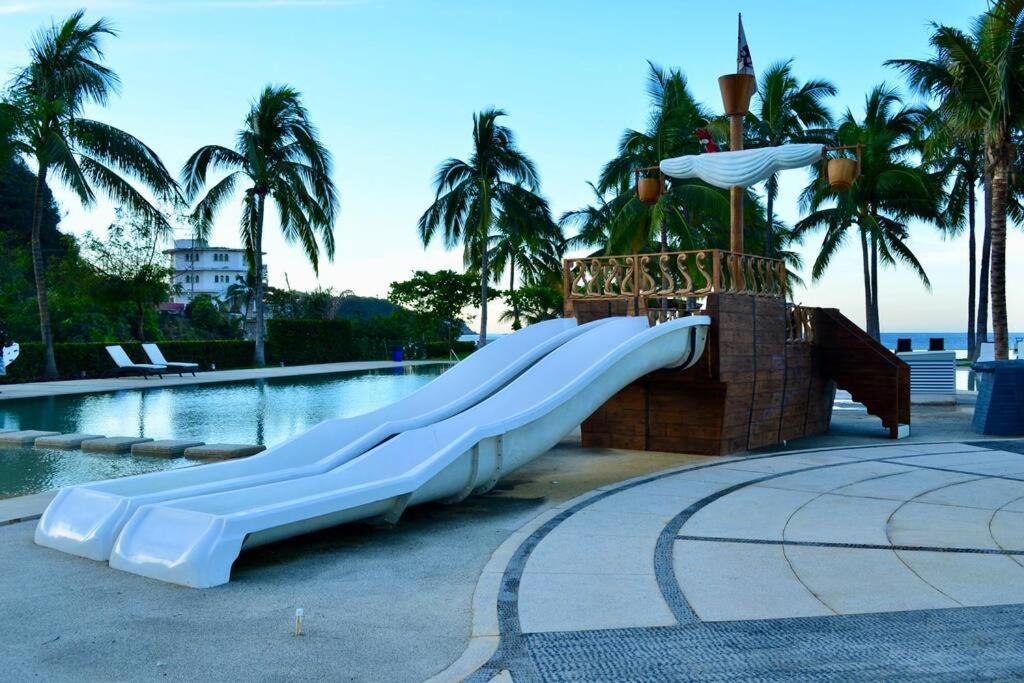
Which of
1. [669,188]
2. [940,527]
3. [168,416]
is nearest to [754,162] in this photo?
[940,527]

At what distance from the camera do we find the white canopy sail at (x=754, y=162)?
12062 mm

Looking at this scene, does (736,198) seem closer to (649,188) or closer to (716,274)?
(649,188)

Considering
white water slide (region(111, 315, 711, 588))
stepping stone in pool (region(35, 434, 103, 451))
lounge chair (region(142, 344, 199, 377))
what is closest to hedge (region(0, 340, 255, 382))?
lounge chair (region(142, 344, 199, 377))

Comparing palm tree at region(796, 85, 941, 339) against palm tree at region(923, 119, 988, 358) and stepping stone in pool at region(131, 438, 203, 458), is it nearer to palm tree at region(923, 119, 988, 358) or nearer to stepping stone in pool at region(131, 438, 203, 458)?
palm tree at region(923, 119, 988, 358)

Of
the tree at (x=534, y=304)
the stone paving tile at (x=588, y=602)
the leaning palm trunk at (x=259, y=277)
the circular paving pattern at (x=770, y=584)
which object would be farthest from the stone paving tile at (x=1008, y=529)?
the tree at (x=534, y=304)

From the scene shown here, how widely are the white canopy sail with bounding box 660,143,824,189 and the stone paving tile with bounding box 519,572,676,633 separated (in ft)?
26.6

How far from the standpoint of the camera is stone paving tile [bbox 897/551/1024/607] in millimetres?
5027

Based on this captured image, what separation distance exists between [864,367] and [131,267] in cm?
3141

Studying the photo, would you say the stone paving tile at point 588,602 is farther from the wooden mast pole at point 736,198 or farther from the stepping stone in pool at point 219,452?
the wooden mast pole at point 736,198

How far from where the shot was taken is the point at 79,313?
112ft

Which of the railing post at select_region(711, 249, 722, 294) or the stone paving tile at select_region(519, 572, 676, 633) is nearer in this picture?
the stone paving tile at select_region(519, 572, 676, 633)

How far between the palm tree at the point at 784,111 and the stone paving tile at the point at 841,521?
2184cm

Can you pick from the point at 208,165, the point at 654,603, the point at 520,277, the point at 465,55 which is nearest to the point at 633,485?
the point at 654,603

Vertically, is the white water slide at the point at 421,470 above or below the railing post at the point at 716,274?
below
